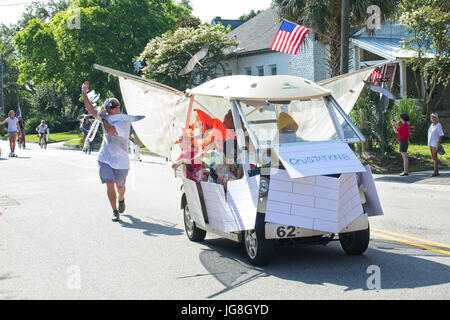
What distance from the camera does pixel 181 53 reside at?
3431 cm

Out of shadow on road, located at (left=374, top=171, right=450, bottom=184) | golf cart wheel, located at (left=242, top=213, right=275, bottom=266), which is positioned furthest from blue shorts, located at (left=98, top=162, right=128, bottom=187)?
shadow on road, located at (left=374, top=171, right=450, bottom=184)

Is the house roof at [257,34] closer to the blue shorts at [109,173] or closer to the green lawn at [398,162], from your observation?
the green lawn at [398,162]

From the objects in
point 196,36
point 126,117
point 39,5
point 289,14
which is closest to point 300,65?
point 196,36

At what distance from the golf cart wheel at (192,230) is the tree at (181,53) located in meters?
25.2

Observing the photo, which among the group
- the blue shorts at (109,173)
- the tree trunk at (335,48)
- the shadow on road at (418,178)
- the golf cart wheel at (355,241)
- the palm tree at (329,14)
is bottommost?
the shadow on road at (418,178)

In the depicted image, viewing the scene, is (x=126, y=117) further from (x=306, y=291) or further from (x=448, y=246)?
(x=448, y=246)

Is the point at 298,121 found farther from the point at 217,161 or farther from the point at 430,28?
the point at 430,28

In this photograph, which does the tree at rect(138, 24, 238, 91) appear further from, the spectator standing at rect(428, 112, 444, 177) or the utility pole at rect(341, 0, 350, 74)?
the spectator standing at rect(428, 112, 444, 177)

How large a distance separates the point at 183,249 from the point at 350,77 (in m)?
3.17

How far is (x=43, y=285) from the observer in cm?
631

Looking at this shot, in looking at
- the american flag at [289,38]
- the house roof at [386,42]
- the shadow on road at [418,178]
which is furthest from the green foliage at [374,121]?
the house roof at [386,42]

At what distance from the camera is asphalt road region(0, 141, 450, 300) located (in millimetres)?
5945

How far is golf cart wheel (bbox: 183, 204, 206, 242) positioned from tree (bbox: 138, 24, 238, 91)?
2516 centimetres

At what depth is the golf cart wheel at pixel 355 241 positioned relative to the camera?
7.08 metres
